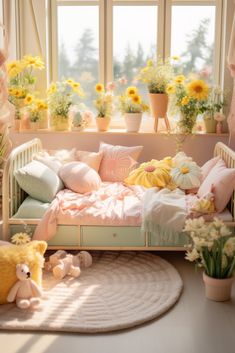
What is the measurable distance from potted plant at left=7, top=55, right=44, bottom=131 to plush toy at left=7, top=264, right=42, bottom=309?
1802 mm

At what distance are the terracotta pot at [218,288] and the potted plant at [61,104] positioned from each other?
194cm

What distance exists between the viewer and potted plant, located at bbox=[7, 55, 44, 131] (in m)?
4.08

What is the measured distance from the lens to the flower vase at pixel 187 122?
403 centimetres

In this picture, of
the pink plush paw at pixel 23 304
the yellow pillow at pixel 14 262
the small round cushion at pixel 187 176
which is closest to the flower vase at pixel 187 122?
the small round cushion at pixel 187 176

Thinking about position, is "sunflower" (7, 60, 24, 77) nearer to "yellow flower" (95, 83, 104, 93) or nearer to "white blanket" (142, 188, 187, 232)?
"yellow flower" (95, 83, 104, 93)

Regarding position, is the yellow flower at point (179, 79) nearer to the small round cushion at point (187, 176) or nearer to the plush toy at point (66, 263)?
the small round cushion at point (187, 176)

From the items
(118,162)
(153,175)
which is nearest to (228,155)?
(153,175)

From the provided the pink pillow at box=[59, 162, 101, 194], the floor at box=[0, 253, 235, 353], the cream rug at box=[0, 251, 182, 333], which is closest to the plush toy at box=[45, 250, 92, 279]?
the cream rug at box=[0, 251, 182, 333]

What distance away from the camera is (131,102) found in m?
4.14

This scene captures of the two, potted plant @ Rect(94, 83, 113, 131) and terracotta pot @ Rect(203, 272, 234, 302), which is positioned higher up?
potted plant @ Rect(94, 83, 113, 131)

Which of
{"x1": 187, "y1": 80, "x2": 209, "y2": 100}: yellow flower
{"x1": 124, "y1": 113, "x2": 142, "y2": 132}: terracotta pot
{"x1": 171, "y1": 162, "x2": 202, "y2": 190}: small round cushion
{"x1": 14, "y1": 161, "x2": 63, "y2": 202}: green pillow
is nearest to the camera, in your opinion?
{"x1": 14, "y1": 161, "x2": 63, "y2": 202}: green pillow

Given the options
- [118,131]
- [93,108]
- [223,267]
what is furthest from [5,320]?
[93,108]

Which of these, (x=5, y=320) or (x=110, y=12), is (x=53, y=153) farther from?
(x=5, y=320)

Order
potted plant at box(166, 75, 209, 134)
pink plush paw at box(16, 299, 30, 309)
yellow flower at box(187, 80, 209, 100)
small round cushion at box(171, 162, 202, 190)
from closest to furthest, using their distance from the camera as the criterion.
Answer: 1. pink plush paw at box(16, 299, 30, 309)
2. small round cushion at box(171, 162, 202, 190)
3. yellow flower at box(187, 80, 209, 100)
4. potted plant at box(166, 75, 209, 134)
